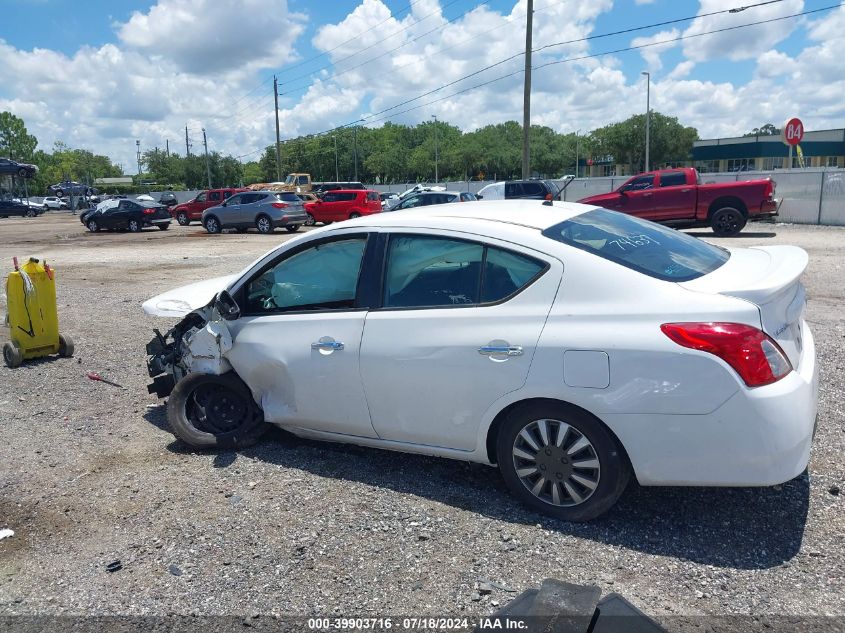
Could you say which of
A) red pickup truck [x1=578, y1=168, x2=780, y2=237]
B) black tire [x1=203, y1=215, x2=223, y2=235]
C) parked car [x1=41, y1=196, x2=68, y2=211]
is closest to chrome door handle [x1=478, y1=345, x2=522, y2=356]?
red pickup truck [x1=578, y1=168, x2=780, y2=237]

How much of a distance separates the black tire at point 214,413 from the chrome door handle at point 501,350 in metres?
1.89

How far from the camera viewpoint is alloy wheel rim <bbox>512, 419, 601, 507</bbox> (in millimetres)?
3422

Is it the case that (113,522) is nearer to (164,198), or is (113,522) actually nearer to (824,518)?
(824,518)

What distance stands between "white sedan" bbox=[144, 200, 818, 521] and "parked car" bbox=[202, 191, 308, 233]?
23.5m

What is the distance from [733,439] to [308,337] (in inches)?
94.1

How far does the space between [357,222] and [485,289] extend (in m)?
1.04

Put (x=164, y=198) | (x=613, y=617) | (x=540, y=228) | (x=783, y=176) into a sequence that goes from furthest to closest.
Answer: (x=164, y=198) → (x=783, y=176) → (x=540, y=228) → (x=613, y=617)

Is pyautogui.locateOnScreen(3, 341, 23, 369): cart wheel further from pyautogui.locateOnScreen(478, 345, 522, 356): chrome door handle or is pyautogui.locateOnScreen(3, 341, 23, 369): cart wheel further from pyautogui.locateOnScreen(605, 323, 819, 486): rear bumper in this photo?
pyautogui.locateOnScreen(605, 323, 819, 486): rear bumper

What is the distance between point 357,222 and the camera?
4.30 metres

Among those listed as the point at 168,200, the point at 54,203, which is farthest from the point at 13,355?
the point at 54,203

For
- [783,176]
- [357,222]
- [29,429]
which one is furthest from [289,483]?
[783,176]

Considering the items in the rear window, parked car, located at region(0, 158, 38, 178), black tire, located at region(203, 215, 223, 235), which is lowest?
black tire, located at region(203, 215, 223, 235)

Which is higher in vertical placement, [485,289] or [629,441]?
[485,289]

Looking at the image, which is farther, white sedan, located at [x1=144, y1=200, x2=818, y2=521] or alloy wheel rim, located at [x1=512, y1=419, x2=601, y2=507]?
alloy wheel rim, located at [x1=512, y1=419, x2=601, y2=507]
